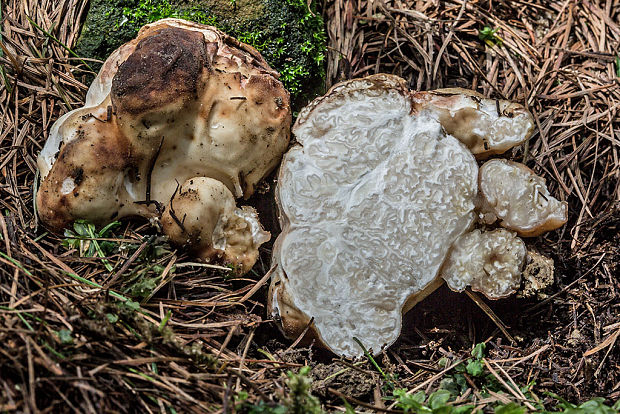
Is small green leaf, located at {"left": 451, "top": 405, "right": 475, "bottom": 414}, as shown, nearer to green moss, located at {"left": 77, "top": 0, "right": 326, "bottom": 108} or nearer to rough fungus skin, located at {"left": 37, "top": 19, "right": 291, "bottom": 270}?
rough fungus skin, located at {"left": 37, "top": 19, "right": 291, "bottom": 270}

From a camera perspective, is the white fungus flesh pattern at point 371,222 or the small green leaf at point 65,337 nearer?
the small green leaf at point 65,337

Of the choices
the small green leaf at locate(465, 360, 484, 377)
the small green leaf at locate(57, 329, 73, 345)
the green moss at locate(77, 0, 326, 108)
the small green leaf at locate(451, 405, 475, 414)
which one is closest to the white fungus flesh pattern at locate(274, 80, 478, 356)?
the small green leaf at locate(465, 360, 484, 377)

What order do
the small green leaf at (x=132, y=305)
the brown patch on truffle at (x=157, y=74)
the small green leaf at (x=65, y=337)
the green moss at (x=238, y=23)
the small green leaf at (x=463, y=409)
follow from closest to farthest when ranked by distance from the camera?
1. the small green leaf at (x=65, y=337)
2. the small green leaf at (x=463, y=409)
3. the small green leaf at (x=132, y=305)
4. the brown patch on truffle at (x=157, y=74)
5. the green moss at (x=238, y=23)

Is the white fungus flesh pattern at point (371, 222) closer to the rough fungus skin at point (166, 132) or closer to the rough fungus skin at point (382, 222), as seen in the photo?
the rough fungus skin at point (382, 222)

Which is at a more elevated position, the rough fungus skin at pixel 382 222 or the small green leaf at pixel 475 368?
the rough fungus skin at pixel 382 222

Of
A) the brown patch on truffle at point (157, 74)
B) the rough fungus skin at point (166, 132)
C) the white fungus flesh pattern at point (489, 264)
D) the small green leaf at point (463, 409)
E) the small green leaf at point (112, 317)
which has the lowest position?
the small green leaf at point (463, 409)

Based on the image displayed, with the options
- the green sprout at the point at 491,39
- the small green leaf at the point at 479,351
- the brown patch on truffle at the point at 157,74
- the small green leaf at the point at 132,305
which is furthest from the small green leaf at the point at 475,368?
the green sprout at the point at 491,39

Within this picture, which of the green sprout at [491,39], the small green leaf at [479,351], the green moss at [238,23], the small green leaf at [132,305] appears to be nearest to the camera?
the small green leaf at [132,305]
